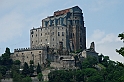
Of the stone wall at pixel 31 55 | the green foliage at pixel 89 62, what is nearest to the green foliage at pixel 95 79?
the green foliage at pixel 89 62

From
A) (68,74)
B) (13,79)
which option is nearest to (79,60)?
(68,74)

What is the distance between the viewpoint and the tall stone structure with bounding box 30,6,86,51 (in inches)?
4210

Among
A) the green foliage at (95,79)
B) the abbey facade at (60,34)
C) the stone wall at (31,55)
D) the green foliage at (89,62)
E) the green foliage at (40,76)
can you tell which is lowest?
the green foliage at (95,79)

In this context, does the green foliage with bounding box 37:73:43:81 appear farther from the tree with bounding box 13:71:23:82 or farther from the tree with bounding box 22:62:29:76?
the tree with bounding box 13:71:23:82

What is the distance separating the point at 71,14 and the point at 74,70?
18438mm

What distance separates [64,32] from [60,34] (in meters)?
0.99

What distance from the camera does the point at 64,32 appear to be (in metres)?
107

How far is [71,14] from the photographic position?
109 metres

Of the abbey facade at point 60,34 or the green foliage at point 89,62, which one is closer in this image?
the green foliage at point 89,62

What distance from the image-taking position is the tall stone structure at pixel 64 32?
10694cm

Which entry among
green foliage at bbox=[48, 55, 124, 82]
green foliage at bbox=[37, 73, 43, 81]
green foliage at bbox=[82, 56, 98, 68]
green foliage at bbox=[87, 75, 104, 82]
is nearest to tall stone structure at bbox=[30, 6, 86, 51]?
green foliage at bbox=[82, 56, 98, 68]

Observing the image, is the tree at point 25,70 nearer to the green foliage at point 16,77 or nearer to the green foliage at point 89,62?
the green foliage at point 16,77

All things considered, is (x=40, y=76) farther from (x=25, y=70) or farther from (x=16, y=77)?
(x=16, y=77)

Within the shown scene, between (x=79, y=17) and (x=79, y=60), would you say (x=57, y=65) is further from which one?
(x=79, y=17)
